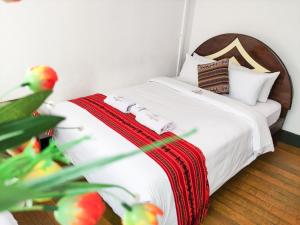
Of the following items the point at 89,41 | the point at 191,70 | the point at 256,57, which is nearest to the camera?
the point at 89,41

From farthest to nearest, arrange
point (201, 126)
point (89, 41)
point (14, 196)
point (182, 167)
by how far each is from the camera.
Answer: point (89, 41), point (201, 126), point (182, 167), point (14, 196)

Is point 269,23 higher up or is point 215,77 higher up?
point 269,23

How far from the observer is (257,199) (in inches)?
84.2

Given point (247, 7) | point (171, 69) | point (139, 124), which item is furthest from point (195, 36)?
point (139, 124)

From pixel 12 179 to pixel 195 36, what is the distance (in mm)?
3494

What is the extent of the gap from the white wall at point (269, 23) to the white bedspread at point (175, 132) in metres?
0.85

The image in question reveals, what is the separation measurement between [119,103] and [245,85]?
133cm

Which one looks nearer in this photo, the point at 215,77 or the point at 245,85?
the point at 245,85

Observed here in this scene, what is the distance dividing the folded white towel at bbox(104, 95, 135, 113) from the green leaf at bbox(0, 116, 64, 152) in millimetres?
1750

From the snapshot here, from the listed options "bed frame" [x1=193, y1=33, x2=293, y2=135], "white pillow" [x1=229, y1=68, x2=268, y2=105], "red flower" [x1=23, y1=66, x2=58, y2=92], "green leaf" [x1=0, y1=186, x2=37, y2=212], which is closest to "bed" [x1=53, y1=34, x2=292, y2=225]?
"bed frame" [x1=193, y1=33, x2=293, y2=135]

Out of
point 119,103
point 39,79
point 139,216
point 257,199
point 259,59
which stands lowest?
point 257,199

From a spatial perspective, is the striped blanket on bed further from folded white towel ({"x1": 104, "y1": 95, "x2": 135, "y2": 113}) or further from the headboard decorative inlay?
the headboard decorative inlay

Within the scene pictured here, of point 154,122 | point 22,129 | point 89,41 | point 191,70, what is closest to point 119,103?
point 154,122

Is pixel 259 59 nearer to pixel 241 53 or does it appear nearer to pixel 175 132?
pixel 241 53
